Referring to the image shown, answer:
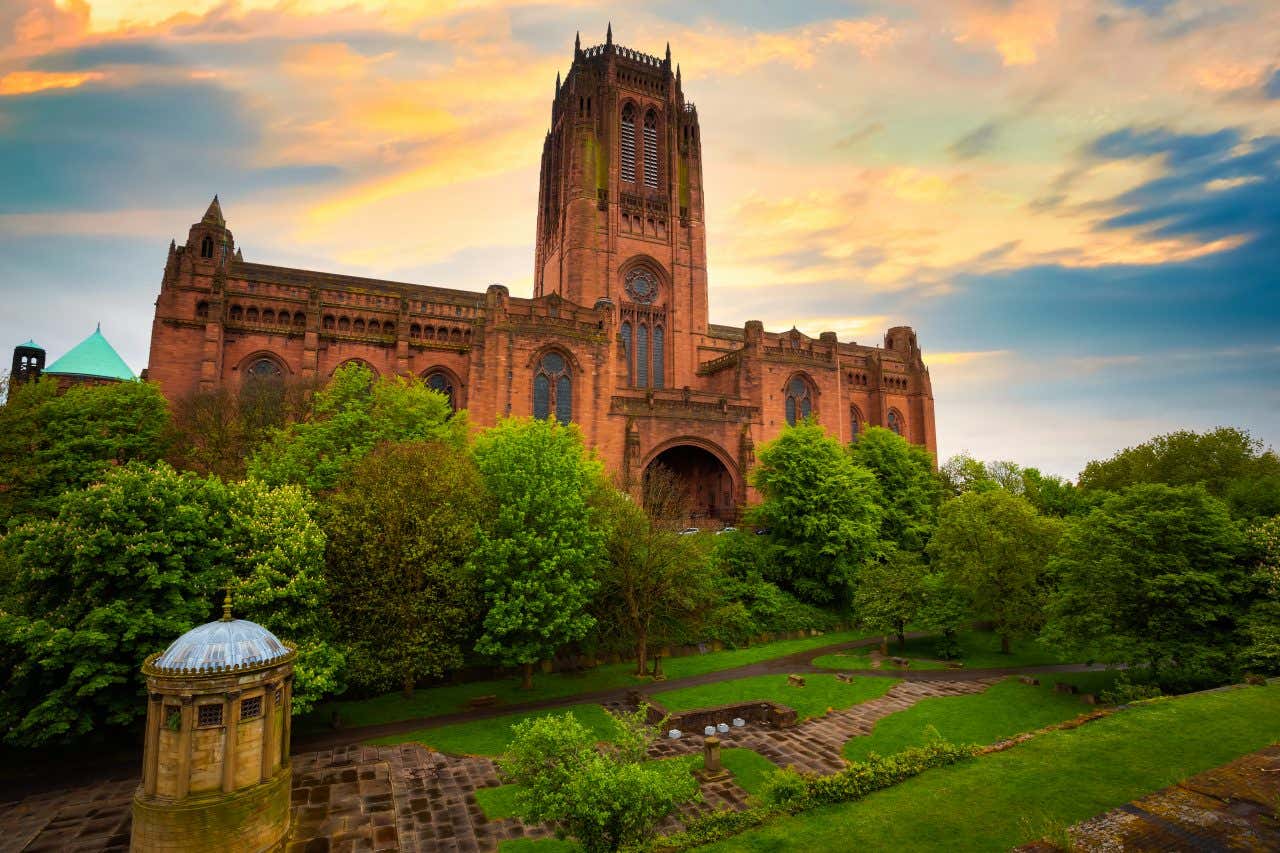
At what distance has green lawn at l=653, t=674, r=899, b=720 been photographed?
72.5 ft

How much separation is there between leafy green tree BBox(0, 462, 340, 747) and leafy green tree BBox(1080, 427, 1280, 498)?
4044 centimetres

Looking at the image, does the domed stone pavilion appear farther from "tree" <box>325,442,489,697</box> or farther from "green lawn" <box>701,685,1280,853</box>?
"green lawn" <box>701,685,1280,853</box>

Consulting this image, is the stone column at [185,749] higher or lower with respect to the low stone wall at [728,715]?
higher

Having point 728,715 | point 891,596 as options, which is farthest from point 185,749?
point 891,596

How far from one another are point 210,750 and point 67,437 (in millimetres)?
21871

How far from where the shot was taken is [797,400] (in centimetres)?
5262

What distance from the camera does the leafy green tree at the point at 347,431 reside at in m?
24.7

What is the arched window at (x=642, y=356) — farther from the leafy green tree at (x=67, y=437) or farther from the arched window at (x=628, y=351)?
the leafy green tree at (x=67, y=437)

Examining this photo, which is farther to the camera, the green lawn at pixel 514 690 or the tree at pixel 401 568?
the green lawn at pixel 514 690

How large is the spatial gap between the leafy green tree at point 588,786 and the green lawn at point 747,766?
5.45 m

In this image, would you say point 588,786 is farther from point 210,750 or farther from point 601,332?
point 601,332

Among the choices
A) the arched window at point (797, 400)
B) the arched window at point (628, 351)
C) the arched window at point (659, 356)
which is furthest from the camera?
the arched window at point (659, 356)

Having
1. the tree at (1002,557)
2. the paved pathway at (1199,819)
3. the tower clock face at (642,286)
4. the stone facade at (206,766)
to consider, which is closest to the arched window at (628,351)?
the tower clock face at (642,286)

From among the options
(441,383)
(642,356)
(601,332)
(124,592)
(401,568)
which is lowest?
(124,592)
